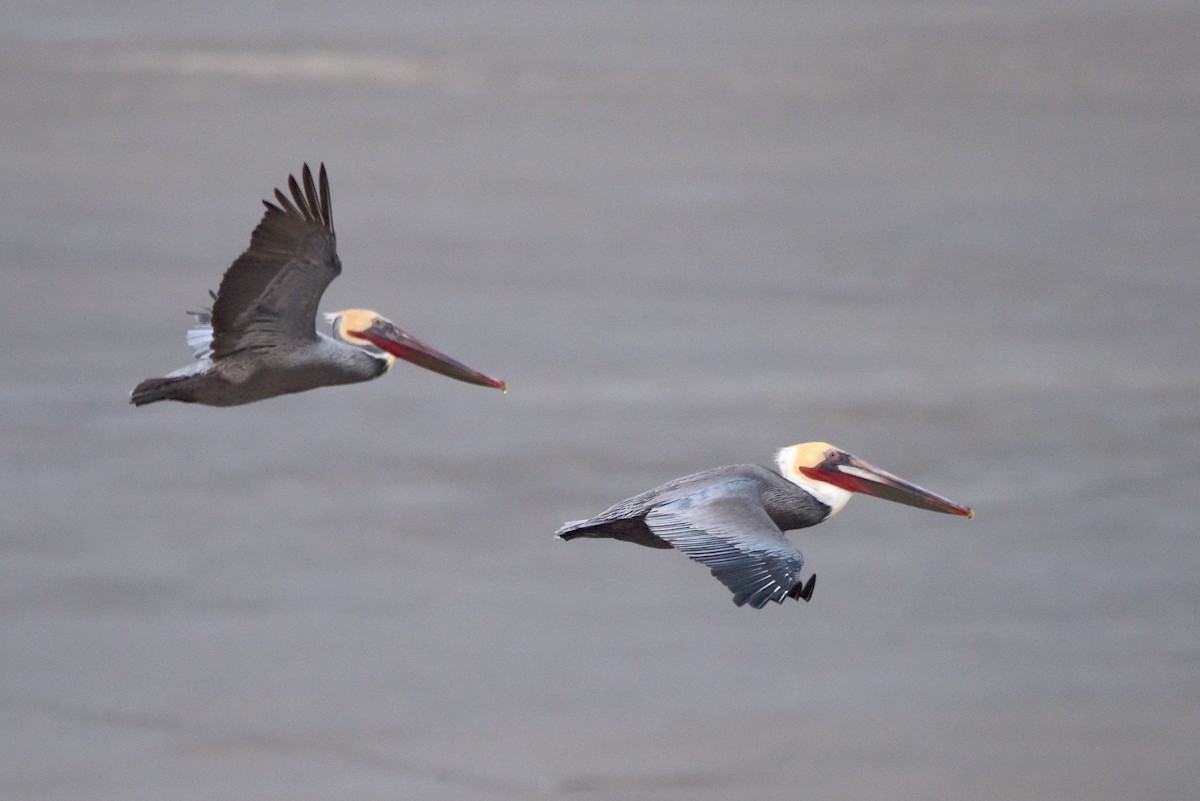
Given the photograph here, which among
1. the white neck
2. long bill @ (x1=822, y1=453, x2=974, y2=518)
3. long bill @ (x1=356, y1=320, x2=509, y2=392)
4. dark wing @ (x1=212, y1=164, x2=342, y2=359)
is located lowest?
the white neck

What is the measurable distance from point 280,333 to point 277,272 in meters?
0.27

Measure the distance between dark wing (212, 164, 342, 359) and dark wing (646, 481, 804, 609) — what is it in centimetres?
187

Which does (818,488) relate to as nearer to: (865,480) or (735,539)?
(865,480)

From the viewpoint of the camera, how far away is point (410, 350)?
8.49 meters

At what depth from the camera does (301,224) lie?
8.15 m

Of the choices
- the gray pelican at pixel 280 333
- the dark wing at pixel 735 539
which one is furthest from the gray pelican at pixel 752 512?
the gray pelican at pixel 280 333

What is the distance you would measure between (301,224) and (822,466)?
243 cm

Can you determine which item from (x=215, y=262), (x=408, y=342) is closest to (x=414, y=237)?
(x=215, y=262)

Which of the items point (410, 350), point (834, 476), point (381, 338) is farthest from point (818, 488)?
point (381, 338)

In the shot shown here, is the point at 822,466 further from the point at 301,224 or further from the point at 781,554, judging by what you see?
the point at 301,224

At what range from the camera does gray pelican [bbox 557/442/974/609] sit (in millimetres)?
6859

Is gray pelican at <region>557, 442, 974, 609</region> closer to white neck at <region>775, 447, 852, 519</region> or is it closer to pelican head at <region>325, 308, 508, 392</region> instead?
white neck at <region>775, 447, 852, 519</region>

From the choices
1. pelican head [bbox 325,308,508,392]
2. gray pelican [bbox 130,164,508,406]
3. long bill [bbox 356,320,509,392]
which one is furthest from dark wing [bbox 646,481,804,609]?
pelican head [bbox 325,308,508,392]

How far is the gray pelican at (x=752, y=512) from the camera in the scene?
22.5ft
